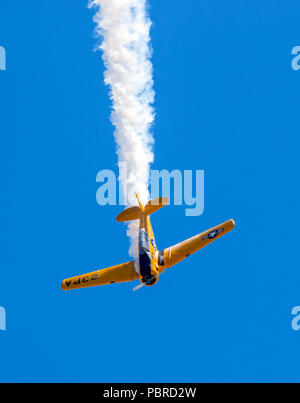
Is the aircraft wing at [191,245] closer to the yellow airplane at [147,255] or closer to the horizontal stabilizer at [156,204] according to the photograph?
the yellow airplane at [147,255]

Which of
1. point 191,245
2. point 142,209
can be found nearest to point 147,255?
point 191,245

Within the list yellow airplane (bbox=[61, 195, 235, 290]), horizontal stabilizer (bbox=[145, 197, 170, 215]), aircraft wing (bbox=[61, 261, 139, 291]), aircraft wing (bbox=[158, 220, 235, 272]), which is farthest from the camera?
horizontal stabilizer (bbox=[145, 197, 170, 215])

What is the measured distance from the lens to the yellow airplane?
38594mm

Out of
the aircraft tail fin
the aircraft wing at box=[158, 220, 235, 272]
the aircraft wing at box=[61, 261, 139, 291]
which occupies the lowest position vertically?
the aircraft wing at box=[61, 261, 139, 291]

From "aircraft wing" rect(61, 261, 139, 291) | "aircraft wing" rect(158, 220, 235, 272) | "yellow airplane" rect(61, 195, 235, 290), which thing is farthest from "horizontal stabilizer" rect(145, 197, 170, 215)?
"aircraft wing" rect(61, 261, 139, 291)

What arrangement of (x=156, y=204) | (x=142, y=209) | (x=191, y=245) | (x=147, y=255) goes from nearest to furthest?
(x=147, y=255) < (x=191, y=245) < (x=156, y=204) < (x=142, y=209)

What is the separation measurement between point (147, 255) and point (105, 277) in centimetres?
417

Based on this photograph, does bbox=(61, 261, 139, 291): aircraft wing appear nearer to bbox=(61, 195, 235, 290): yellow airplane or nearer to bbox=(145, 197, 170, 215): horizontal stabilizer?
bbox=(61, 195, 235, 290): yellow airplane

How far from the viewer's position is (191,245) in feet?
132

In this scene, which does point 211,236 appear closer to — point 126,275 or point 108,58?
point 126,275

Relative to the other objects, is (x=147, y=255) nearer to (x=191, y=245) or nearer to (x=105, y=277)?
(x=191, y=245)

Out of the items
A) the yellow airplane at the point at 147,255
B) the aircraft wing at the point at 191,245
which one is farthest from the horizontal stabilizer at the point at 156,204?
the aircraft wing at the point at 191,245
